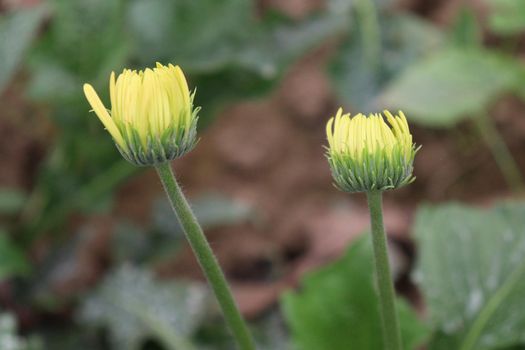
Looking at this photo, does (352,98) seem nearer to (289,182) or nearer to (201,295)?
(289,182)

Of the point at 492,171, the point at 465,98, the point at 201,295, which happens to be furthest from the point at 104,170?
the point at 492,171

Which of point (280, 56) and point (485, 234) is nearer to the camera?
point (485, 234)

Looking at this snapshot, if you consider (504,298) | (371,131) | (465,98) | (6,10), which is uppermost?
(6,10)

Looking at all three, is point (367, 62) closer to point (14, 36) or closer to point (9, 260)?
point (14, 36)

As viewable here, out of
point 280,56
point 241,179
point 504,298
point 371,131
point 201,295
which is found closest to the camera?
point 371,131

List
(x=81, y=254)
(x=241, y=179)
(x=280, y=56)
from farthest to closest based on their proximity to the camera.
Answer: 1. (x=241, y=179)
2. (x=81, y=254)
3. (x=280, y=56)

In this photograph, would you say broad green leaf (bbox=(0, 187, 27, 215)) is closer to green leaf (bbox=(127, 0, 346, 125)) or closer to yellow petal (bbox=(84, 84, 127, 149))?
green leaf (bbox=(127, 0, 346, 125))

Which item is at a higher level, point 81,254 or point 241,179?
point 241,179

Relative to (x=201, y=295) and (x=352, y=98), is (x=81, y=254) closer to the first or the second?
(x=201, y=295)
